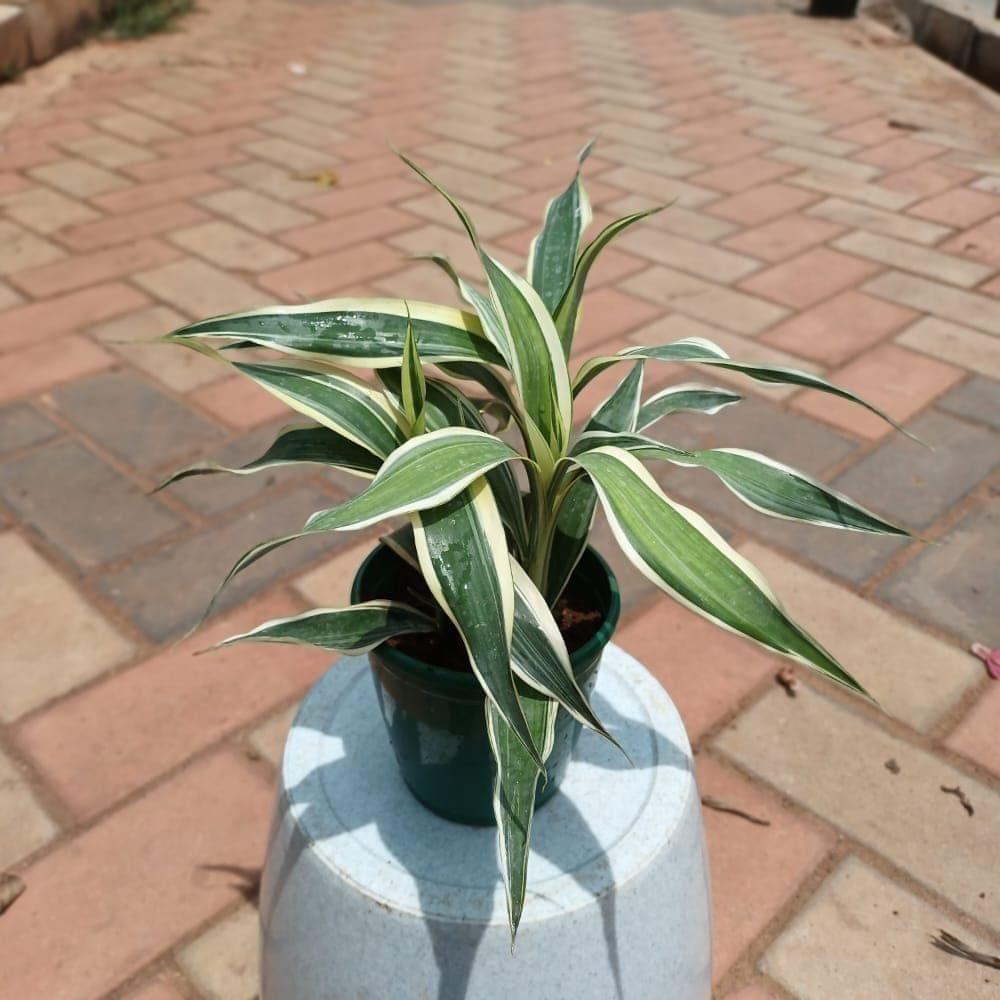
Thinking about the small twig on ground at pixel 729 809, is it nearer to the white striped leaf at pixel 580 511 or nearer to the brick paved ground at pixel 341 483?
the brick paved ground at pixel 341 483

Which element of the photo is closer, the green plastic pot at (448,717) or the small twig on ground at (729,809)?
the green plastic pot at (448,717)

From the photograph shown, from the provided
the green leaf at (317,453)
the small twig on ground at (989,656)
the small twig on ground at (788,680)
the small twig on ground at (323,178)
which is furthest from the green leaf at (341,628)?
the small twig on ground at (323,178)

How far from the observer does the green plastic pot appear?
3.32 ft

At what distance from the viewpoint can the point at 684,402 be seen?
116 centimetres

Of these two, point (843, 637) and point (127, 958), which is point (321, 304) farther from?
point (843, 637)

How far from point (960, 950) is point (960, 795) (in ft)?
0.93

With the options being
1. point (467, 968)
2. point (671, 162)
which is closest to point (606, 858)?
point (467, 968)

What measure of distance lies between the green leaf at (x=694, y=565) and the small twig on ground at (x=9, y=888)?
1.10 meters

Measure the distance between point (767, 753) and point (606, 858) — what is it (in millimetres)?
723

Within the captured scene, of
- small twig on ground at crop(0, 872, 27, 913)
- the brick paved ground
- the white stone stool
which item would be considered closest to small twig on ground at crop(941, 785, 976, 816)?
the brick paved ground

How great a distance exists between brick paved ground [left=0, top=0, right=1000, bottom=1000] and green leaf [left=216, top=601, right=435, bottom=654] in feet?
2.17

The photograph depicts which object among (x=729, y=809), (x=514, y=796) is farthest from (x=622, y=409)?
(x=729, y=809)

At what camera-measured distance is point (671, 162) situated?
4.17m

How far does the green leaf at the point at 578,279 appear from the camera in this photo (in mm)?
1051
